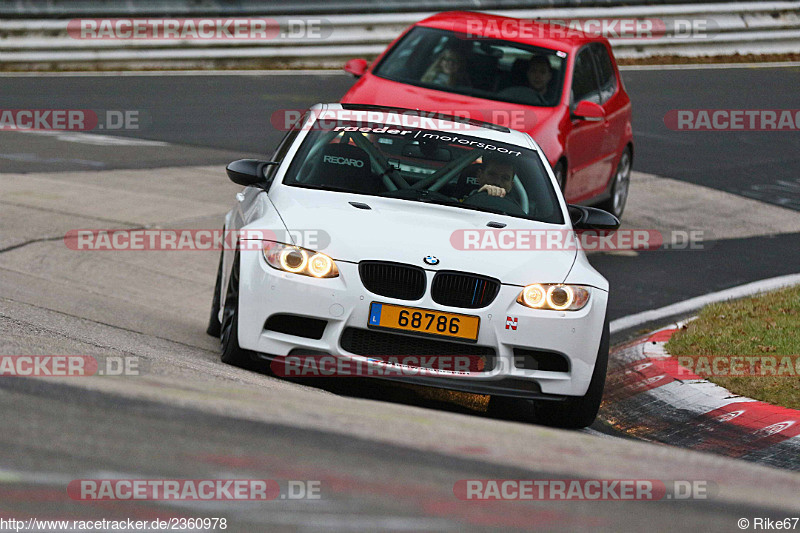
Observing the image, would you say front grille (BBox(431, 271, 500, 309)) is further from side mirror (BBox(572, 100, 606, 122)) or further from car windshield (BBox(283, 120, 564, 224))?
side mirror (BBox(572, 100, 606, 122))

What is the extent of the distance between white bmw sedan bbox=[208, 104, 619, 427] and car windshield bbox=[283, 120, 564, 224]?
4.8 inches

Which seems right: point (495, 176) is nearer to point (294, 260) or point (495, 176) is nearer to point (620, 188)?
point (294, 260)

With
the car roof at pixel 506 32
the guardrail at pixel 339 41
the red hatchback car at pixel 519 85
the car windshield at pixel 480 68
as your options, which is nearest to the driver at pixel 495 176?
the red hatchback car at pixel 519 85

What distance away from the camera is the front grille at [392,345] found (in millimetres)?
5926

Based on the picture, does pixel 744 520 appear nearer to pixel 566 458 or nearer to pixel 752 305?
pixel 566 458

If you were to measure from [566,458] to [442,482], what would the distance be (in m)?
0.65

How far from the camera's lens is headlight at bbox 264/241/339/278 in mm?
5977

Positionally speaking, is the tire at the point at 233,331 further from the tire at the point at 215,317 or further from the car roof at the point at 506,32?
the car roof at the point at 506,32

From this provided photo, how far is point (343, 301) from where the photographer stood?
19.3ft

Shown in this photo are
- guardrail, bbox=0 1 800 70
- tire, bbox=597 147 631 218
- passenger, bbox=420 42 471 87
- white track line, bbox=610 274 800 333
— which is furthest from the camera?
guardrail, bbox=0 1 800 70

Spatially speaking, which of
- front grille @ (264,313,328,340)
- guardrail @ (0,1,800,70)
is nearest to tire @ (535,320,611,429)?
front grille @ (264,313,328,340)

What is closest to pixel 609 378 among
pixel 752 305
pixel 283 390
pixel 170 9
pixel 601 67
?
pixel 752 305

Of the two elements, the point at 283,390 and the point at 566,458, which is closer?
the point at 566,458

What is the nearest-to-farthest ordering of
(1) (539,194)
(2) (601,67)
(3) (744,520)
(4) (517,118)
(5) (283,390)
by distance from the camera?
1. (3) (744,520)
2. (5) (283,390)
3. (1) (539,194)
4. (4) (517,118)
5. (2) (601,67)
